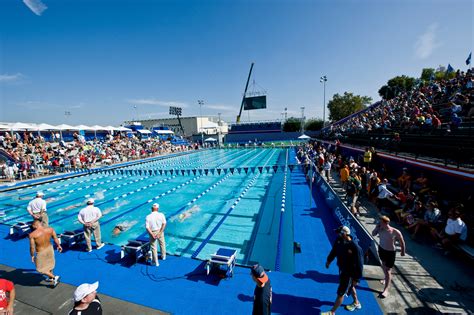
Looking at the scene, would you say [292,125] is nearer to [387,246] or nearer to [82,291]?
[387,246]

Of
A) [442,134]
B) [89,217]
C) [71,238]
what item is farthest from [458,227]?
[71,238]

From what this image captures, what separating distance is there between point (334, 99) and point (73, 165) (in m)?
Answer: 58.3

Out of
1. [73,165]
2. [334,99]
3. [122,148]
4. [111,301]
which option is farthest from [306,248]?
[334,99]

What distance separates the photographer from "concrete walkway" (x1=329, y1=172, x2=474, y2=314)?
3762mm

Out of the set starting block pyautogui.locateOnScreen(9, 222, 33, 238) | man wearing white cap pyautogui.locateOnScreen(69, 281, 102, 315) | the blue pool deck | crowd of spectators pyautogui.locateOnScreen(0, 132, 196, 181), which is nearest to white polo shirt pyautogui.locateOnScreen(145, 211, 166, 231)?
the blue pool deck

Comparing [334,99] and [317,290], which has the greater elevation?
[334,99]

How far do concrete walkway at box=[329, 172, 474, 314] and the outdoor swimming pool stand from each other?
2.75 metres

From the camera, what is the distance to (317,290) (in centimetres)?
430

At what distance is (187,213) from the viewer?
9.45 meters

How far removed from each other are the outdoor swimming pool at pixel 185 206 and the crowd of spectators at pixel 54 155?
316cm

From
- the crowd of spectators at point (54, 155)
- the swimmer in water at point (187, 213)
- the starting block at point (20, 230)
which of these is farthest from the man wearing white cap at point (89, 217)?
the crowd of spectators at point (54, 155)

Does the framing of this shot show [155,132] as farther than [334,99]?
No

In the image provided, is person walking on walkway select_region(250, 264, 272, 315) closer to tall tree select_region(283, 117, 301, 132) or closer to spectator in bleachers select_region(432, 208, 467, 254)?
spectator in bleachers select_region(432, 208, 467, 254)

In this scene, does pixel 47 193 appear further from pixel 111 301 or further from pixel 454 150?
pixel 454 150
